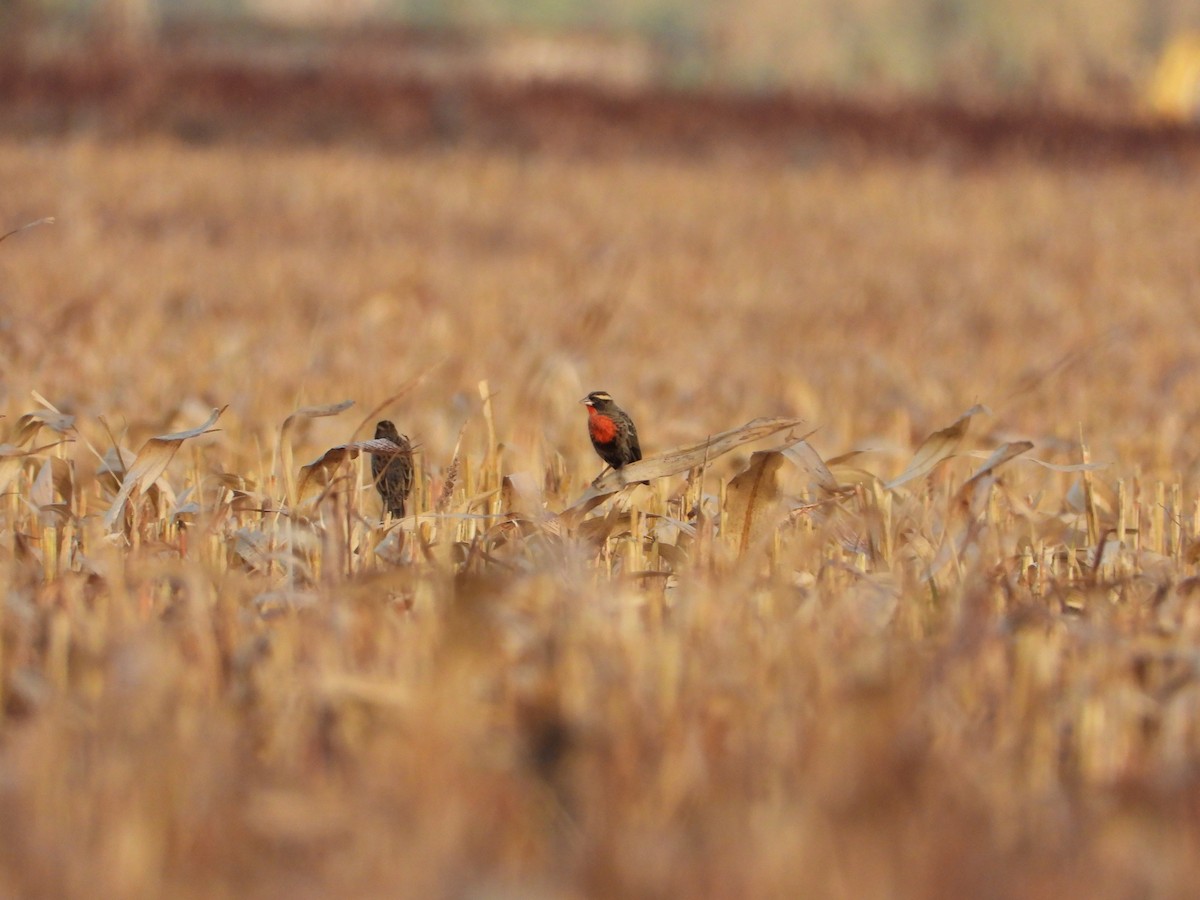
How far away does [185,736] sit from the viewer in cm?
159

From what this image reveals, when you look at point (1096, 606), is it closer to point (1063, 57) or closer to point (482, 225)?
point (482, 225)

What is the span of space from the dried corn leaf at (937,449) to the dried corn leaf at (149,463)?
1.22 metres

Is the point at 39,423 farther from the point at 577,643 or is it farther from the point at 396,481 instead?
the point at 577,643

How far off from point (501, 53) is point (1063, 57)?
1745cm

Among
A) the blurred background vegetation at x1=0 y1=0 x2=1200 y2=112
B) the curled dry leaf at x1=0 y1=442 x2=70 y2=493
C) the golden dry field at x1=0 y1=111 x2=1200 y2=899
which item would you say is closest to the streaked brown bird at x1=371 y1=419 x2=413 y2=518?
the golden dry field at x1=0 y1=111 x2=1200 y2=899

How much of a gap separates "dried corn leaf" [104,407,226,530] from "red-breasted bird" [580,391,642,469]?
69 centimetres

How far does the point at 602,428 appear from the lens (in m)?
3.04

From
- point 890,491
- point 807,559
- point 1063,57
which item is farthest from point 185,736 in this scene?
point 1063,57

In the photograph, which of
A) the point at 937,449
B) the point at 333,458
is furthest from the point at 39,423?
the point at 937,449

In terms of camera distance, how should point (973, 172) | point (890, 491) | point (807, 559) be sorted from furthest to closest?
point (973, 172) < point (890, 491) < point (807, 559)

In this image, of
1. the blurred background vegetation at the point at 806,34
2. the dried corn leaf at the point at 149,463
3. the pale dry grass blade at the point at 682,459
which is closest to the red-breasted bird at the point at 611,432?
the pale dry grass blade at the point at 682,459

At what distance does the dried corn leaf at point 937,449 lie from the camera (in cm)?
286

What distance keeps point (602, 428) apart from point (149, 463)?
2.67 ft

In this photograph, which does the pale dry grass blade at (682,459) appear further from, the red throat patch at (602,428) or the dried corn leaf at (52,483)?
the dried corn leaf at (52,483)
